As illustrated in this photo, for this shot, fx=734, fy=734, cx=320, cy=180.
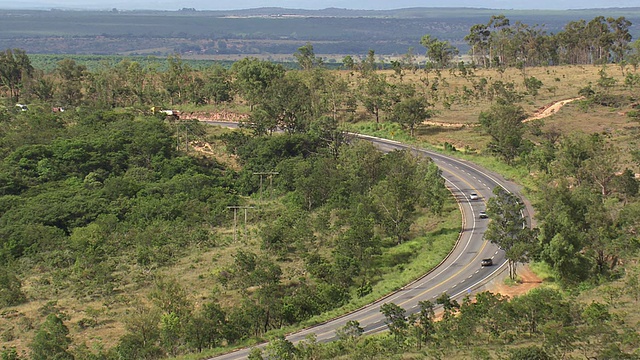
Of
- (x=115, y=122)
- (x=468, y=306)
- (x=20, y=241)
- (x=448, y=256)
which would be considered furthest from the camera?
(x=115, y=122)

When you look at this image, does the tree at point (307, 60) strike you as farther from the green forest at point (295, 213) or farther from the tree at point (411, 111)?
the tree at point (411, 111)

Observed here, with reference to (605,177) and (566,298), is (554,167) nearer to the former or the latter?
(605,177)

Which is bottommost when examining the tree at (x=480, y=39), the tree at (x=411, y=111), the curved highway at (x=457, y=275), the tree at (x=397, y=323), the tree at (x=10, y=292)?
the tree at (x=10, y=292)

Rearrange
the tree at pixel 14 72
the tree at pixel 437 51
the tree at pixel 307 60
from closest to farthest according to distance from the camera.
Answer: the tree at pixel 14 72 < the tree at pixel 307 60 < the tree at pixel 437 51

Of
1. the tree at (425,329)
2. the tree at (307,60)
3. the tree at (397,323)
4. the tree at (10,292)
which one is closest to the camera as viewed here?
the tree at (425,329)

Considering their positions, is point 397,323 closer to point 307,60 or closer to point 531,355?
point 531,355

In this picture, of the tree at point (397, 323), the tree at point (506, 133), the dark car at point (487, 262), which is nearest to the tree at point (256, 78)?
the tree at point (506, 133)

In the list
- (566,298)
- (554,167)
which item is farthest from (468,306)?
(554,167)
